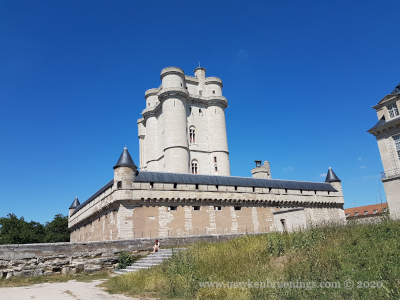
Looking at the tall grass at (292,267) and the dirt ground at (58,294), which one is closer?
the tall grass at (292,267)

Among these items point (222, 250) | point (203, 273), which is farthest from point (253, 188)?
point (203, 273)

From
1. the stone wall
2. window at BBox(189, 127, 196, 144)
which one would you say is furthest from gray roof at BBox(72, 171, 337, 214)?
window at BBox(189, 127, 196, 144)

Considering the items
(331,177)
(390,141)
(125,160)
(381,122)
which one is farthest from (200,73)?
(390,141)

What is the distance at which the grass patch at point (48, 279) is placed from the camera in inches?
429

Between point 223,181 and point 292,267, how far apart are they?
68.7ft

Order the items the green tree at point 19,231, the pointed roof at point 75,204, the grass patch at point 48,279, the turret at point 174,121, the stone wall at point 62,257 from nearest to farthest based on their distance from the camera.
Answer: the grass patch at point 48,279
the stone wall at point 62,257
the turret at point 174,121
the pointed roof at point 75,204
the green tree at point 19,231

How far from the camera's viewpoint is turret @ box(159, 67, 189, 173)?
121ft

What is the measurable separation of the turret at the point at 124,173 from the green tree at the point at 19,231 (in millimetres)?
29056

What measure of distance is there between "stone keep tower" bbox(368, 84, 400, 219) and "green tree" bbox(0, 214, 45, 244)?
46.2 m

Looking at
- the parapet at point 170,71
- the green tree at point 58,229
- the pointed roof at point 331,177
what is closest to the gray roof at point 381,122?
the pointed roof at point 331,177

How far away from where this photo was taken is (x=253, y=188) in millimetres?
29547

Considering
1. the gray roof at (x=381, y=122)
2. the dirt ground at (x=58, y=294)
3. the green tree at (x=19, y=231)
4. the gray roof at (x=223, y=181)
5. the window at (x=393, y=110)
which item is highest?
the window at (x=393, y=110)

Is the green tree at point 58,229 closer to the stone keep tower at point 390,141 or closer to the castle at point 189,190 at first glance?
the castle at point 189,190

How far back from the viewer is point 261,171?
49562 millimetres
